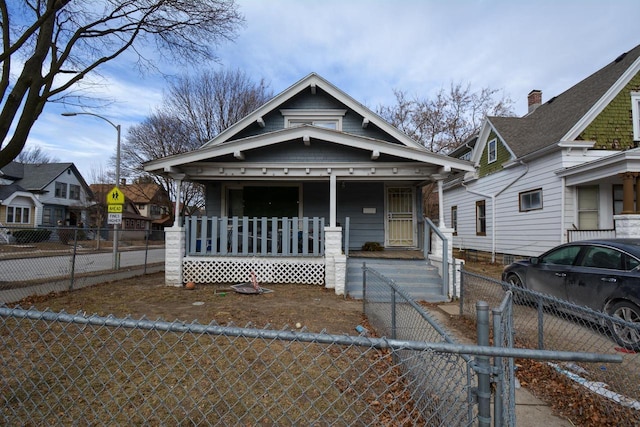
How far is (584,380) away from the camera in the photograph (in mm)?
3438

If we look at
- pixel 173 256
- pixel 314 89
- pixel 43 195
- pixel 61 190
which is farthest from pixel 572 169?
pixel 61 190

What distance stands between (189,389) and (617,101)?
14189 millimetres

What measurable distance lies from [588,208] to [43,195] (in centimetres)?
4003

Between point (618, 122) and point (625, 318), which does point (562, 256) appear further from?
point (618, 122)

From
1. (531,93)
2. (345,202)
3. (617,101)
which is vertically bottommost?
(345,202)

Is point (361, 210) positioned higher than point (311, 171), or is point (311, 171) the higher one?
point (311, 171)

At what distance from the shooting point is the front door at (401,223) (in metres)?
11.2

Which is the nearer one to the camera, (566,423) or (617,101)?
(566,423)

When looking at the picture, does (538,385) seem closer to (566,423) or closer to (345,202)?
(566,423)

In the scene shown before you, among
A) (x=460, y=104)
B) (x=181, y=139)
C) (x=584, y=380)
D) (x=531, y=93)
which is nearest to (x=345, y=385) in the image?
(x=584, y=380)

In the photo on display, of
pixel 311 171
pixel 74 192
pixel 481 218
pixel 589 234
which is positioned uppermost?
pixel 74 192

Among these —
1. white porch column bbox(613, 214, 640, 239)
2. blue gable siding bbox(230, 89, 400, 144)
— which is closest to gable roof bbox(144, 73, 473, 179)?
blue gable siding bbox(230, 89, 400, 144)

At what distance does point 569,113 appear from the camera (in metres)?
11.6

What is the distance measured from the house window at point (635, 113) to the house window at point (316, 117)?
9199mm
